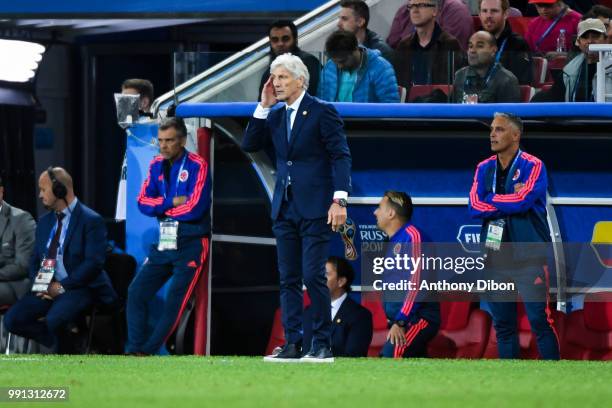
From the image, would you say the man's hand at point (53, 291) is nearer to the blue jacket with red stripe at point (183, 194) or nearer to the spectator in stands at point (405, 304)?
the blue jacket with red stripe at point (183, 194)

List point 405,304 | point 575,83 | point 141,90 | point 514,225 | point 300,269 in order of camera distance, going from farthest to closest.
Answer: point 141,90 → point 575,83 → point 405,304 → point 514,225 → point 300,269

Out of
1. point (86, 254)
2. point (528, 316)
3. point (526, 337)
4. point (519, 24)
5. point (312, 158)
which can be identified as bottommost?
point (526, 337)

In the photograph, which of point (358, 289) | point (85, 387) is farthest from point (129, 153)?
point (85, 387)

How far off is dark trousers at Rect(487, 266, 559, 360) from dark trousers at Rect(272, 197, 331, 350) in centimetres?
161

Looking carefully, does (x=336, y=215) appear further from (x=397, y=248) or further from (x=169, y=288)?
(x=169, y=288)

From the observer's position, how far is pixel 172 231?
12.4 metres

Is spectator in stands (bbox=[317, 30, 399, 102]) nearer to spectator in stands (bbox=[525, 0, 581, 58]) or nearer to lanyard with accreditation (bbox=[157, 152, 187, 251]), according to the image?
lanyard with accreditation (bbox=[157, 152, 187, 251])

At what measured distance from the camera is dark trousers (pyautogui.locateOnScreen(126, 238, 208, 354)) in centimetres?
1246

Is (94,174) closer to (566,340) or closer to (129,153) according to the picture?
(129,153)

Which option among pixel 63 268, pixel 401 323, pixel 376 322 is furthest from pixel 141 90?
pixel 401 323

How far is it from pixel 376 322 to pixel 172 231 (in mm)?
1665

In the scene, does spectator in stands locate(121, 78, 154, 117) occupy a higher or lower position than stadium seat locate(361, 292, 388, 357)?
A: higher

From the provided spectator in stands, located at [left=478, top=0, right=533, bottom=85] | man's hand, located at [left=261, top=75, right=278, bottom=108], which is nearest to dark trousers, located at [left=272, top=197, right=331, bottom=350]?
man's hand, located at [left=261, top=75, right=278, bottom=108]

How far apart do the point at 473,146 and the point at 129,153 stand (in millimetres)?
2689
